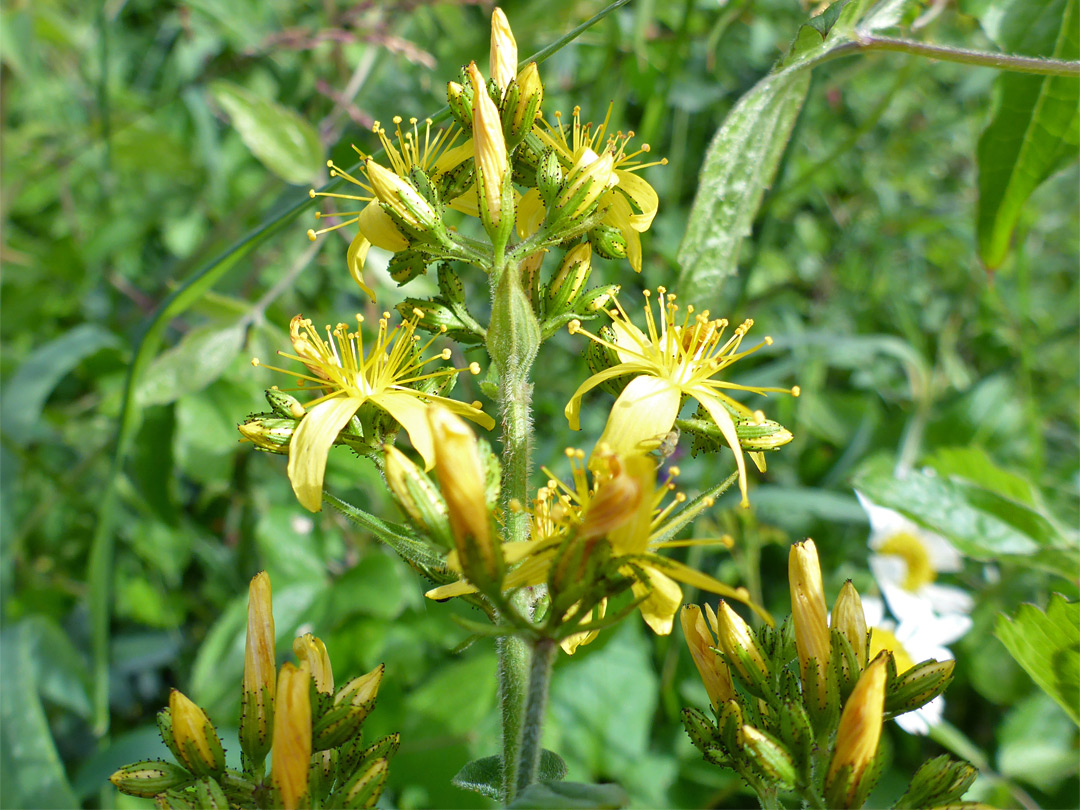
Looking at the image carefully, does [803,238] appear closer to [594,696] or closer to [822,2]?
[822,2]

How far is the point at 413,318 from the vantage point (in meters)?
1.08

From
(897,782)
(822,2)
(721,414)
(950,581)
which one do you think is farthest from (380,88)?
(897,782)

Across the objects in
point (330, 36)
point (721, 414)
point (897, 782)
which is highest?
point (330, 36)

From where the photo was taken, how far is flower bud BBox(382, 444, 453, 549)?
836 millimetres

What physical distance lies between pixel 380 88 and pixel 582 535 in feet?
7.71

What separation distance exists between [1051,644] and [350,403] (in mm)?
964

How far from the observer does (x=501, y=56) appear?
43.1 inches

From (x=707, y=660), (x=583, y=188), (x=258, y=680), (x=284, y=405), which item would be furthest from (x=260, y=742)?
(x=583, y=188)

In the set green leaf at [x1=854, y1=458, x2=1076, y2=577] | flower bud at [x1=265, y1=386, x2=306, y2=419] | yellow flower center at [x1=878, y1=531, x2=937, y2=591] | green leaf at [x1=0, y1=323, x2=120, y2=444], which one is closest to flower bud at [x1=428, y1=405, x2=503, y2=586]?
flower bud at [x1=265, y1=386, x2=306, y2=419]

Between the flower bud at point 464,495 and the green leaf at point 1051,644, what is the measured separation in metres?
0.73

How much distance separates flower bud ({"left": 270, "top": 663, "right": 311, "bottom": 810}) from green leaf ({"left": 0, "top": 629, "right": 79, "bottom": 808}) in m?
0.81

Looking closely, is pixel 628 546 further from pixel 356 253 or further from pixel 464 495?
pixel 356 253

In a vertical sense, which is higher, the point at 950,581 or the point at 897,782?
the point at 950,581

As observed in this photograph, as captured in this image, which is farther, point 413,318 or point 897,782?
point 897,782
